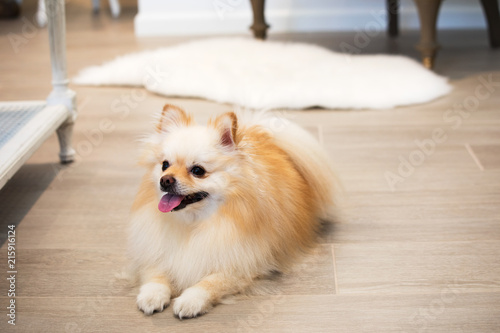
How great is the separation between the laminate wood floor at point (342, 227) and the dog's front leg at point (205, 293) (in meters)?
0.02

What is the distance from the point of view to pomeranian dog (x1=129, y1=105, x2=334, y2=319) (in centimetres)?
127

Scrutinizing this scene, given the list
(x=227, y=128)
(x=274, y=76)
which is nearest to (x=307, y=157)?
(x=227, y=128)

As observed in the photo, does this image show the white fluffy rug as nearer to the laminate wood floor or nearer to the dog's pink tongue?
the laminate wood floor

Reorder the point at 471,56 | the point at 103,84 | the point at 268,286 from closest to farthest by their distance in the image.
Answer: the point at 268,286 → the point at 103,84 → the point at 471,56

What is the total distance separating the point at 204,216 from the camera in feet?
4.27

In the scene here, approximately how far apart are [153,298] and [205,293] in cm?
→ 10

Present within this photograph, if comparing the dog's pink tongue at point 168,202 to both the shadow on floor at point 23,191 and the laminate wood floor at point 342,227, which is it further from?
the shadow on floor at point 23,191

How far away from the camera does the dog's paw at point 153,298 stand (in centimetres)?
128

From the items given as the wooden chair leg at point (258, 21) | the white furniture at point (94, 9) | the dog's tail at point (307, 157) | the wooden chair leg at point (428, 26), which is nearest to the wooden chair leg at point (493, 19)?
the wooden chair leg at point (428, 26)

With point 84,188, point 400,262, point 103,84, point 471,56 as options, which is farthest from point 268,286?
point 471,56

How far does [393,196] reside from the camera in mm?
1823

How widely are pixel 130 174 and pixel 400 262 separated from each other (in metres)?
0.93

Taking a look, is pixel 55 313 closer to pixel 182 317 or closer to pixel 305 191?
pixel 182 317

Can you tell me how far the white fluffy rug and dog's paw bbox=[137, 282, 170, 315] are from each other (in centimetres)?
138
